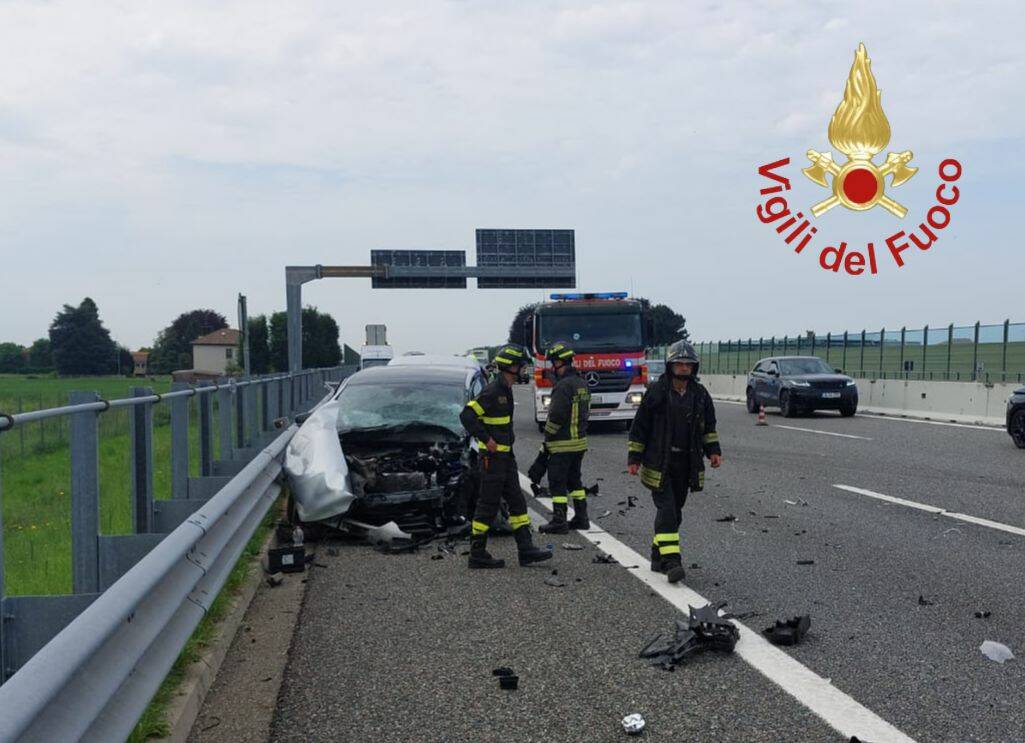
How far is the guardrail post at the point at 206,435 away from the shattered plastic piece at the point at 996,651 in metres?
5.54

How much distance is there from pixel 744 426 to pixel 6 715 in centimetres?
2213

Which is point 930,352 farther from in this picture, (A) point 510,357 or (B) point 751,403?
(A) point 510,357

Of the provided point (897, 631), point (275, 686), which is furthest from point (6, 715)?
point (897, 631)

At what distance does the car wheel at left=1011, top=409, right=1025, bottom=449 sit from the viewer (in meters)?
16.5

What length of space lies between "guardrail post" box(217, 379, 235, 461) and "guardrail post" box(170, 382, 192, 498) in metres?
1.94

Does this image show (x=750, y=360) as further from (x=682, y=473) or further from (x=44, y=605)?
(x=44, y=605)

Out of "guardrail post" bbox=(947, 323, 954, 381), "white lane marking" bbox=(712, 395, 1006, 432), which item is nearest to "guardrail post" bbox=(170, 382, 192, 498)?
"white lane marking" bbox=(712, 395, 1006, 432)

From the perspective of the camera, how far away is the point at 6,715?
2320 mm

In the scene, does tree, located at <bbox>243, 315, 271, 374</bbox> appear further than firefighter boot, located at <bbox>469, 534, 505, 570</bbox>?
Yes

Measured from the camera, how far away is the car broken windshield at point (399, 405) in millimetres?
9977

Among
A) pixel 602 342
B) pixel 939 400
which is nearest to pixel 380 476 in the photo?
pixel 602 342

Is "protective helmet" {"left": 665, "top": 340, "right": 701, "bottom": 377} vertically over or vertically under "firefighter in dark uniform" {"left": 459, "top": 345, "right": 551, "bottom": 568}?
over

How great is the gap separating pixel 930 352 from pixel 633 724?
2945cm

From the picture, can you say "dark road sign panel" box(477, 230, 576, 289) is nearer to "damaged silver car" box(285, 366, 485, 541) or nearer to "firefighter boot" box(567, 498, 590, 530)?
"damaged silver car" box(285, 366, 485, 541)
